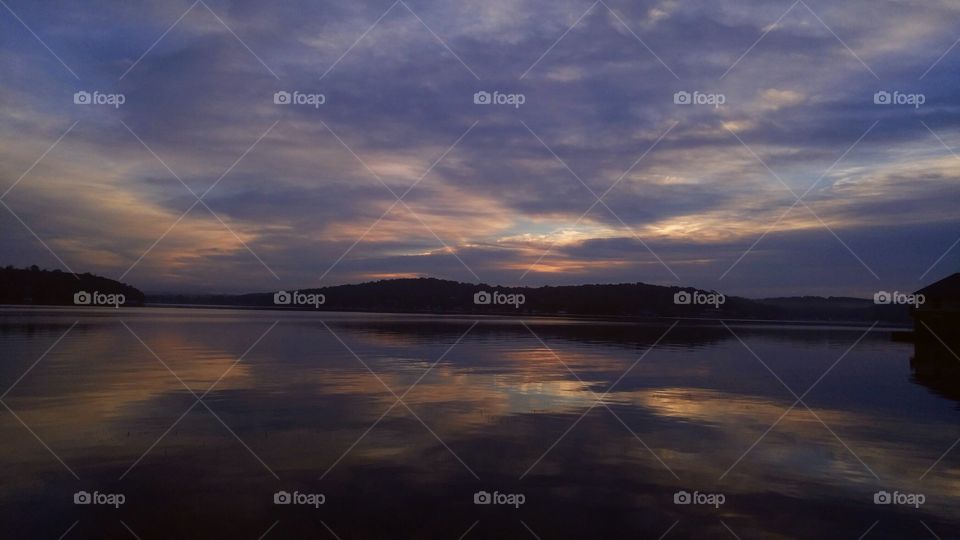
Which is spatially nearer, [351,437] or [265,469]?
[265,469]

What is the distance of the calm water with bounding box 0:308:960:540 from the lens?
8594 mm

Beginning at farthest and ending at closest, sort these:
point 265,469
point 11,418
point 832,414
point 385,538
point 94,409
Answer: point 832,414, point 94,409, point 11,418, point 265,469, point 385,538

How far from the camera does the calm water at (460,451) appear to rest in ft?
28.2

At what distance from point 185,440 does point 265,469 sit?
8.69 ft

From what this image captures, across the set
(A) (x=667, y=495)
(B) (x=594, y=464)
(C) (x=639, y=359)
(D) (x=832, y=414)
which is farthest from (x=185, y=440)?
(C) (x=639, y=359)

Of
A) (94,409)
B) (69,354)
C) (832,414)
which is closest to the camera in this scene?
(94,409)

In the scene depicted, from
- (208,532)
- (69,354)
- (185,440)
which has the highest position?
(69,354)

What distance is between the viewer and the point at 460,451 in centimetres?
1190

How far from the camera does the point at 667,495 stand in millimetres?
9680

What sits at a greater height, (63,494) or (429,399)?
(429,399)

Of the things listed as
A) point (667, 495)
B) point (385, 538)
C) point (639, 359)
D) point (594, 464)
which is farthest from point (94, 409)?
point (639, 359)

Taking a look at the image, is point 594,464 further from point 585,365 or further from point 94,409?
point 585,365

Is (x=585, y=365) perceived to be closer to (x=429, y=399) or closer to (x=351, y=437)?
(x=429, y=399)

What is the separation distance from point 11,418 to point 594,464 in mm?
11516
